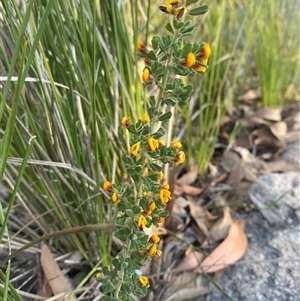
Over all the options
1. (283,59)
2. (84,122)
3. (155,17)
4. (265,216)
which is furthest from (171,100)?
(283,59)

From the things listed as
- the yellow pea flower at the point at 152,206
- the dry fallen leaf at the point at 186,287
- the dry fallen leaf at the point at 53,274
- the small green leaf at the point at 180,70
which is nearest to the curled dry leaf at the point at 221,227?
the dry fallen leaf at the point at 186,287

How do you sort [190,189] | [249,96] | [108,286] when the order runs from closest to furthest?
[108,286] < [190,189] < [249,96]

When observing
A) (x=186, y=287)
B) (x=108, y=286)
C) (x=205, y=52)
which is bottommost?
(x=186, y=287)

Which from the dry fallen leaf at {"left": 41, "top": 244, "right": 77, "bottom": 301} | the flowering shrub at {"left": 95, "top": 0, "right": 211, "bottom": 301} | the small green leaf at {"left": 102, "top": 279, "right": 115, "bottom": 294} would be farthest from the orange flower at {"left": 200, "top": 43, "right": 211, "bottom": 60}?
the dry fallen leaf at {"left": 41, "top": 244, "right": 77, "bottom": 301}

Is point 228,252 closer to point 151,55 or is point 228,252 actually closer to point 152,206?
point 152,206

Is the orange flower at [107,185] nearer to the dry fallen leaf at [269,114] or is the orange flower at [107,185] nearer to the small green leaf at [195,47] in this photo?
the small green leaf at [195,47]

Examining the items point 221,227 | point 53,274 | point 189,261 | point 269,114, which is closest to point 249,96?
point 269,114
